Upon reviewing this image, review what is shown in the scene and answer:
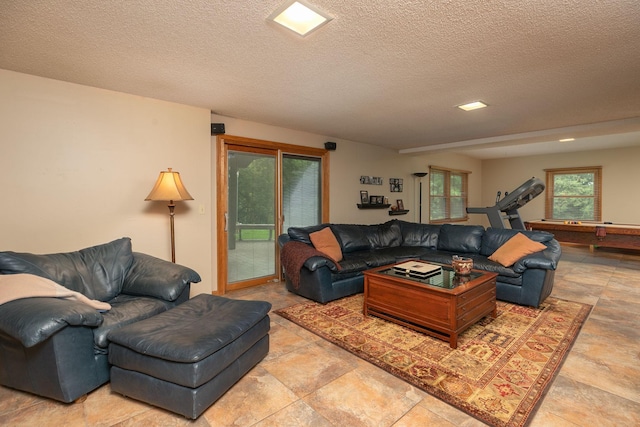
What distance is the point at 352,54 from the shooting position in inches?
93.4

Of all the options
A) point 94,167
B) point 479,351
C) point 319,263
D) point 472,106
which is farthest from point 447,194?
point 94,167

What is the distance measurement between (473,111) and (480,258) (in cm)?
194

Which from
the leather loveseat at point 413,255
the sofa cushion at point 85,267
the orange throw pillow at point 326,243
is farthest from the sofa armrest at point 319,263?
the sofa cushion at point 85,267

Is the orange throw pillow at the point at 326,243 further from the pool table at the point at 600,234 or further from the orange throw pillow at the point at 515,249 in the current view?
the pool table at the point at 600,234

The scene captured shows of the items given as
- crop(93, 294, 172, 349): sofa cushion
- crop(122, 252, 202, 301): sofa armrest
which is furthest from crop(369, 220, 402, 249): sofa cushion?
crop(93, 294, 172, 349): sofa cushion

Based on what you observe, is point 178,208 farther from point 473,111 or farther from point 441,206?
point 441,206

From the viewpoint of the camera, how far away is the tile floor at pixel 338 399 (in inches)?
70.2

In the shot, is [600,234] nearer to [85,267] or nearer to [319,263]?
[319,263]

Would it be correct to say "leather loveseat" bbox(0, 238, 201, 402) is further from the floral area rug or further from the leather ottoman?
the floral area rug

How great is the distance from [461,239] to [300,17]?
4.02 m

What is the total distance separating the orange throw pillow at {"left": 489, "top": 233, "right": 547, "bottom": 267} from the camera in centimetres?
372

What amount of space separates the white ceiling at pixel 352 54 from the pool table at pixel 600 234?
2766 mm

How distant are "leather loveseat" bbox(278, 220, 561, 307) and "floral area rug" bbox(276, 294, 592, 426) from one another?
0.70ft

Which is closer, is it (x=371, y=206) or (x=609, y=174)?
(x=371, y=206)
